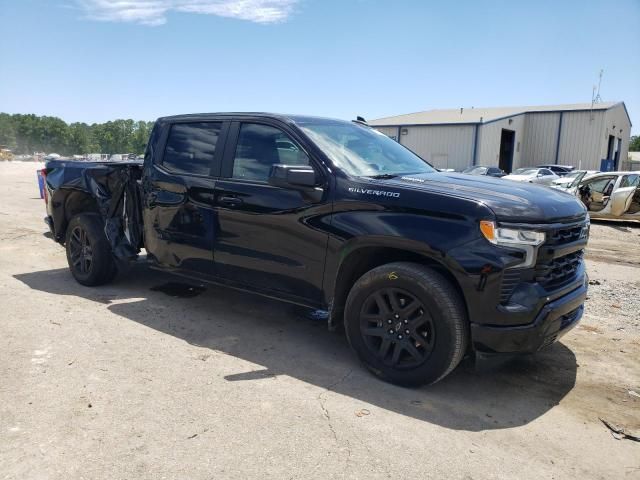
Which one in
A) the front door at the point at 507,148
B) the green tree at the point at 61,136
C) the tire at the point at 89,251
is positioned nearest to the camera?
the tire at the point at 89,251

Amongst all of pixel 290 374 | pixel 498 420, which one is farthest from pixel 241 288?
pixel 498 420

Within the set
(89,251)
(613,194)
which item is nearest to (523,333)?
(89,251)

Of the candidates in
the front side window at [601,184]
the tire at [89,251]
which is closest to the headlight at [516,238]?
the tire at [89,251]

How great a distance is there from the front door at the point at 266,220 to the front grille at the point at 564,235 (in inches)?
61.5

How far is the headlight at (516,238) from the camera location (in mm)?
3258

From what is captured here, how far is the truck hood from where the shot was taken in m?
3.32

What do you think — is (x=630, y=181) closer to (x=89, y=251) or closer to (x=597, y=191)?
(x=597, y=191)

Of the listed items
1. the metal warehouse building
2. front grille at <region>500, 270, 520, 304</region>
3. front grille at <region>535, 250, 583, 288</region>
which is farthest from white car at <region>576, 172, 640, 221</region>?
the metal warehouse building

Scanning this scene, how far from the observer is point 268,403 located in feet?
11.2

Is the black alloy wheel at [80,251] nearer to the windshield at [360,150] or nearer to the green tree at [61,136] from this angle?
the windshield at [360,150]

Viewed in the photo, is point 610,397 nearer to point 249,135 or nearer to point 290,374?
point 290,374

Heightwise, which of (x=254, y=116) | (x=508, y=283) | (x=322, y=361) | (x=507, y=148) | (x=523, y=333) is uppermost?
(x=507, y=148)

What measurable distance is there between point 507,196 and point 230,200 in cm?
229

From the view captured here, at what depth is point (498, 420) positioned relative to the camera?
130 inches
